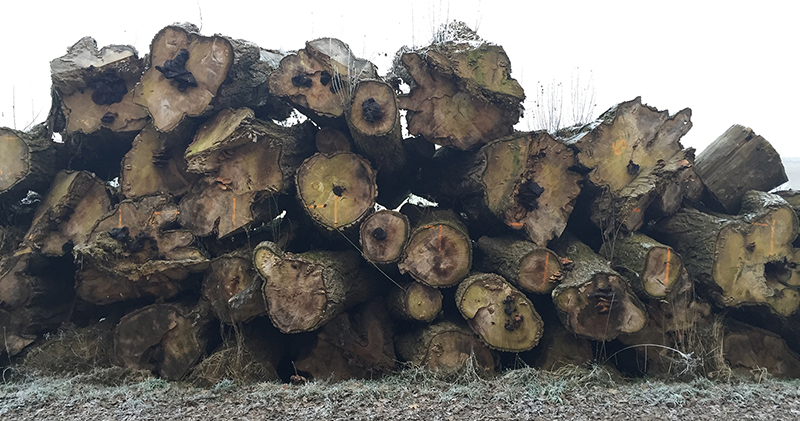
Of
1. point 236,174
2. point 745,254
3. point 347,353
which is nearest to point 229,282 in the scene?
point 236,174

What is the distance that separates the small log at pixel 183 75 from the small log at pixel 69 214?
90 cm

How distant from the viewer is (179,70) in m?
3.47

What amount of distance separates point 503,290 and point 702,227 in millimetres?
1731

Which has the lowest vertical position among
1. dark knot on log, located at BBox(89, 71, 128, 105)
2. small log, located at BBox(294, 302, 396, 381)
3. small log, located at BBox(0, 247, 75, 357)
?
small log, located at BBox(0, 247, 75, 357)

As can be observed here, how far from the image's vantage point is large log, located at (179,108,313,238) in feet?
11.0

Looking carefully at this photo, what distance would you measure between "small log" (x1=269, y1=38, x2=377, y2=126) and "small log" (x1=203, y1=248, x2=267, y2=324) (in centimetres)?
122

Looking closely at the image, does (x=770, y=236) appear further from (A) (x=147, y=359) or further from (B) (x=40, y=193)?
(B) (x=40, y=193)

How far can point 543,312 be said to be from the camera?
354 centimetres

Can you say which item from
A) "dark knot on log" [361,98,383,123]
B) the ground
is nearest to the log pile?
"dark knot on log" [361,98,383,123]

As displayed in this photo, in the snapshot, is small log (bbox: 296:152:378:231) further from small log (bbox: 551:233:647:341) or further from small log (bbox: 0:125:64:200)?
small log (bbox: 0:125:64:200)

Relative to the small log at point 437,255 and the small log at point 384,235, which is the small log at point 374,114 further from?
the small log at point 437,255

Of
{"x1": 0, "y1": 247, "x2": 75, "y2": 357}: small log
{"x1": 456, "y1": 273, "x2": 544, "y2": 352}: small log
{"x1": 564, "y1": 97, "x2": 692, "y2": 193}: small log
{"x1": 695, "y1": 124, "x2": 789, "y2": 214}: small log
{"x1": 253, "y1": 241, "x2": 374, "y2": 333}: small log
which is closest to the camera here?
{"x1": 253, "y1": 241, "x2": 374, "y2": 333}: small log

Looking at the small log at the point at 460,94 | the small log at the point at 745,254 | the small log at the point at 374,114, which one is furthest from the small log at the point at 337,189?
the small log at the point at 745,254

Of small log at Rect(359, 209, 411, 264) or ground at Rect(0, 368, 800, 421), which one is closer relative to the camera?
ground at Rect(0, 368, 800, 421)
